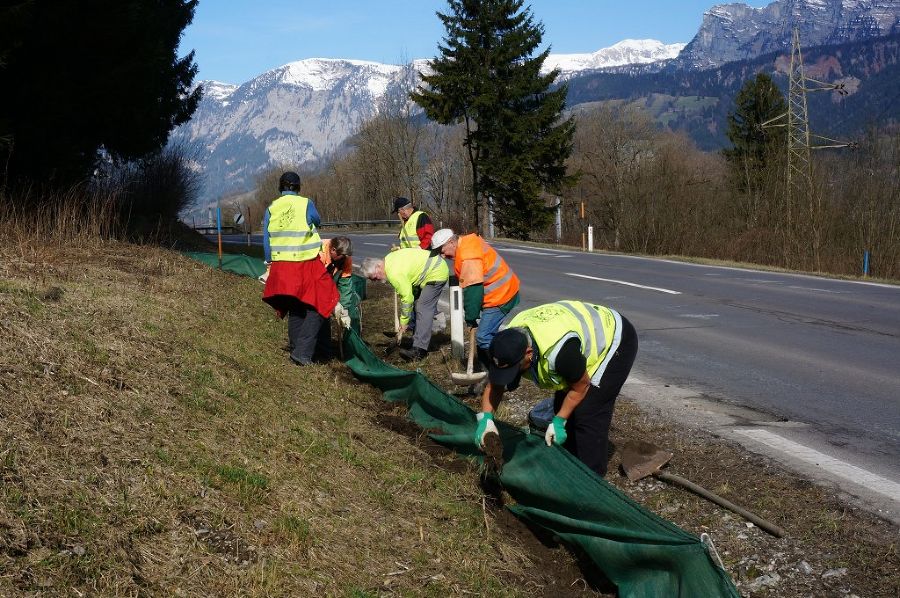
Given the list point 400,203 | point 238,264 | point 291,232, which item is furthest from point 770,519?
point 238,264

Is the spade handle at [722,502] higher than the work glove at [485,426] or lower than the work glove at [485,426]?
lower

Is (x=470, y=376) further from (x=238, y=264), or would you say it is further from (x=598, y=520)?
(x=238, y=264)

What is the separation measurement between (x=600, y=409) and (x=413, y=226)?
5509 mm

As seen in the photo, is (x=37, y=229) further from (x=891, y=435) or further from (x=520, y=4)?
(x=520, y=4)

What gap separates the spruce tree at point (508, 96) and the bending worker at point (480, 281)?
113 feet

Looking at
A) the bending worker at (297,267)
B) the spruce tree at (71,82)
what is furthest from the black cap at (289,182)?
the spruce tree at (71,82)

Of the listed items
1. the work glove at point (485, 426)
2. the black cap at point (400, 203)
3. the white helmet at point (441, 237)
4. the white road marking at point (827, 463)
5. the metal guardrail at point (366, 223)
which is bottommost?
the white road marking at point (827, 463)

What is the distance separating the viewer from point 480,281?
7844 mm

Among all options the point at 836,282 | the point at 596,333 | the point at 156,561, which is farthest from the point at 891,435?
the point at 836,282

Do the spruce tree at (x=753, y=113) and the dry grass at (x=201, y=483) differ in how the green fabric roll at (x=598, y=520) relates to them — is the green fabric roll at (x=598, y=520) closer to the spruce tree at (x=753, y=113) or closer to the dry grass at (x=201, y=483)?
the dry grass at (x=201, y=483)

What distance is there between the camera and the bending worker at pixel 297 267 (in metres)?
8.30


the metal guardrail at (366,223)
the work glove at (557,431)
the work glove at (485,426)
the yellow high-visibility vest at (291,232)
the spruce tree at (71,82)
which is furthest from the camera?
the metal guardrail at (366,223)

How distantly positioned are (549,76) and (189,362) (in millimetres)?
38892

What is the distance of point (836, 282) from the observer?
53.3 ft
